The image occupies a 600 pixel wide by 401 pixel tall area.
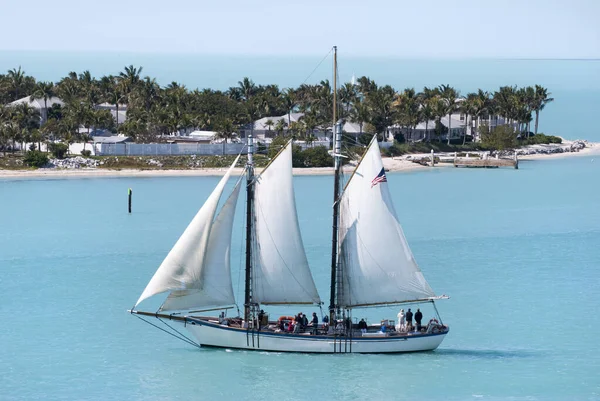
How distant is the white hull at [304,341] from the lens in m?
46.9

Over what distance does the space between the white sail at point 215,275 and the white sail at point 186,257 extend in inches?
14.4

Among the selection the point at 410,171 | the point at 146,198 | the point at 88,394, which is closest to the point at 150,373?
the point at 88,394

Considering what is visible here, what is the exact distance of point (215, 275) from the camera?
156 feet

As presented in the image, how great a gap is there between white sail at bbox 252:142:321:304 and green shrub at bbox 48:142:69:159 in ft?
266

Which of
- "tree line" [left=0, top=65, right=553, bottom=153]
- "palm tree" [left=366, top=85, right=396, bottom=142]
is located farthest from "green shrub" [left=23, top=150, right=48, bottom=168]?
"palm tree" [left=366, top=85, right=396, bottom=142]

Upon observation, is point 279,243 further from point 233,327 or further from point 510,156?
point 510,156

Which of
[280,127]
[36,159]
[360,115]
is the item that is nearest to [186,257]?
[36,159]

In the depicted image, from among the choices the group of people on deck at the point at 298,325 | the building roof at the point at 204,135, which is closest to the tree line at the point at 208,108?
the building roof at the point at 204,135

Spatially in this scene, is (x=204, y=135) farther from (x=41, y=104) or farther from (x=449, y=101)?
(x=449, y=101)

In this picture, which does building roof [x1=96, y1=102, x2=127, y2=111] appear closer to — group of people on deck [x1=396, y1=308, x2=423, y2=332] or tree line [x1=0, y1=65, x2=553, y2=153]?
tree line [x1=0, y1=65, x2=553, y2=153]

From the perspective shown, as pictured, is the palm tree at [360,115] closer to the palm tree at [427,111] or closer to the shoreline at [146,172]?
the shoreline at [146,172]

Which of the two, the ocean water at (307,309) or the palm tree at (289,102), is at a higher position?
the palm tree at (289,102)

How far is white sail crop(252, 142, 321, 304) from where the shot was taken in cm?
4794

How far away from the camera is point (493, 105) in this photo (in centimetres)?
16038
